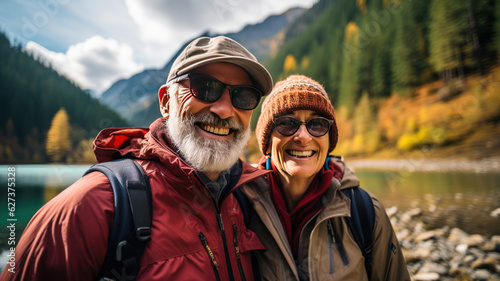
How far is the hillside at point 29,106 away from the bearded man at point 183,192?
28192mm

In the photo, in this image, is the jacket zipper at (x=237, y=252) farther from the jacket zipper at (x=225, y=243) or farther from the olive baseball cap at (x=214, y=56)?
the olive baseball cap at (x=214, y=56)

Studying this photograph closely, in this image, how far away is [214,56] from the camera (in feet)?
5.08

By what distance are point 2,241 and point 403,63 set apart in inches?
1488

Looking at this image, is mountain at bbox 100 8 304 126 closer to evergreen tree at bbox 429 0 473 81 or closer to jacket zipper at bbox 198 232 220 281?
evergreen tree at bbox 429 0 473 81

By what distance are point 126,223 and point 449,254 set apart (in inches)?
283

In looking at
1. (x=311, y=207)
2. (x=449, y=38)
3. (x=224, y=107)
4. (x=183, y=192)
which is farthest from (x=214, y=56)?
(x=449, y=38)

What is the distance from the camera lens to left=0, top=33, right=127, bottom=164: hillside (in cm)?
2525

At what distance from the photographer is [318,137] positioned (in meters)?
2.04

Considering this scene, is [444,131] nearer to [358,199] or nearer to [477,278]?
[477,278]

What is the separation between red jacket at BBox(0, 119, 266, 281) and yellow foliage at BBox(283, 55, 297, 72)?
53646 mm

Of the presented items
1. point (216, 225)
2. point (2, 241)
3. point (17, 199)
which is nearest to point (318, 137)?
point (216, 225)

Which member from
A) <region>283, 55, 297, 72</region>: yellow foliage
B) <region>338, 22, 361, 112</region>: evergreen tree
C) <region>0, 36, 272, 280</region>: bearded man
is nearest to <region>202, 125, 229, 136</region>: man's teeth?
<region>0, 36, 272, 280</region>: bearded man

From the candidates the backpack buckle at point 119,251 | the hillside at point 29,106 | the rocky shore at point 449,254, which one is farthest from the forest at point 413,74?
the hillside at point 29,106

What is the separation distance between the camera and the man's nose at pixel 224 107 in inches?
64.1
